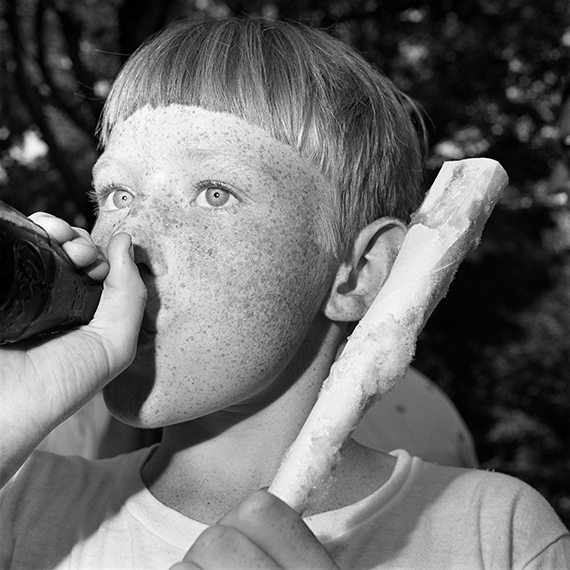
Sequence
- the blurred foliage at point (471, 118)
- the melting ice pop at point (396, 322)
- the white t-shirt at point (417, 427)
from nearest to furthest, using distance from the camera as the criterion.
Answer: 1. the melting ice pop at point (396, 322)
2. the white t-shirt at point (417, 427)
3. the blurred foliage at point (471, 118)

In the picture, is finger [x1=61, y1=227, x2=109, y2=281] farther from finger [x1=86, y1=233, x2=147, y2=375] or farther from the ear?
the ear

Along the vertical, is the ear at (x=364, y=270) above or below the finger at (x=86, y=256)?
below

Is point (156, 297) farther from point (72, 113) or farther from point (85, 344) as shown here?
point (72, 113)

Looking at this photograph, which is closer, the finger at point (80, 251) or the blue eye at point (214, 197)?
the finger at point (80, 251)

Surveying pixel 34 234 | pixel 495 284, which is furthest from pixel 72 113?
pixel 495 284

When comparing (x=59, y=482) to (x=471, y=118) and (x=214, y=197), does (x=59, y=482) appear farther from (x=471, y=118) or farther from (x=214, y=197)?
(x=471, y=118)

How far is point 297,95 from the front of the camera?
5.97 feet

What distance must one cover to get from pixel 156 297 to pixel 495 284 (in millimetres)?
8658

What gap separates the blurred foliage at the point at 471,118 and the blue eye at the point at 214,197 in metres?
3.75

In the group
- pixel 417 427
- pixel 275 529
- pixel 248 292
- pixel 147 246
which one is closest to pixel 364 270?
pixel 248 292

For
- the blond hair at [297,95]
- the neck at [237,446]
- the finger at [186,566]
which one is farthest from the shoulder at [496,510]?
the finger at [186,566]

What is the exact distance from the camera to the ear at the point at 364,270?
1.86m

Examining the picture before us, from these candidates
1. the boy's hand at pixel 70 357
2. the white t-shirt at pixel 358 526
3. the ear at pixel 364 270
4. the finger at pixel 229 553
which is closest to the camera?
the finger at pixel 229 553

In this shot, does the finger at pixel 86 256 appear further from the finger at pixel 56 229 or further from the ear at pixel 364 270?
the ear at pixel 364 270
